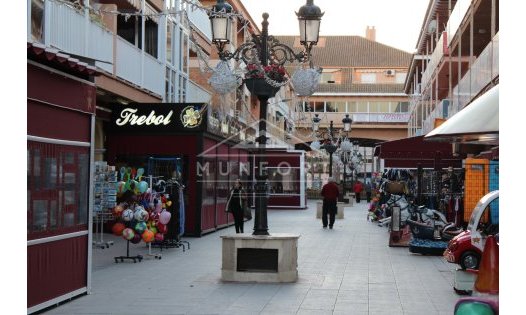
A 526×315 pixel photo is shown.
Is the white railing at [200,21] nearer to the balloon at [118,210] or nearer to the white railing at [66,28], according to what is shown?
the white railing at [66,28]

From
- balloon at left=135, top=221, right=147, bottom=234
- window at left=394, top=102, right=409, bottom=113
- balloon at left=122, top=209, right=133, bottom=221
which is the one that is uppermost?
window at left=394, top=102, right=409, bottom=113

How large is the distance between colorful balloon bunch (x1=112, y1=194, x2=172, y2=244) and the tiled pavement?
57cm

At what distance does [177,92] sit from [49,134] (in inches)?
662

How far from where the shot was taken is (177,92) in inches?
1054

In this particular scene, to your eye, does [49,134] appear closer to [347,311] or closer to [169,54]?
[347,311]

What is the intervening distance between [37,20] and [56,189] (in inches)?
260

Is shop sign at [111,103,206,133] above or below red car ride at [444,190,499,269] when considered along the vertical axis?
above

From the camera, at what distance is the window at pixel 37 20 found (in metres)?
15.7

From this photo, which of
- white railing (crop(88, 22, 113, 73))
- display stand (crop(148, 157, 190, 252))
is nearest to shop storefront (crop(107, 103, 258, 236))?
white railing (crop(88, 22, 113, 73))

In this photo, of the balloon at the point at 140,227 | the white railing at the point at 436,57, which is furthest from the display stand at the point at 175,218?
the white railing at the point at 436,57

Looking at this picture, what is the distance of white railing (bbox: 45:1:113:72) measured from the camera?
1617 centimetres

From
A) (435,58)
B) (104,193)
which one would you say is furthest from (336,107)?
(104,193)

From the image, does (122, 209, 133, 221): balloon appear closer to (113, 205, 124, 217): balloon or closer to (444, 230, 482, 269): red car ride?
(113, 205, 124, 217): balloon
